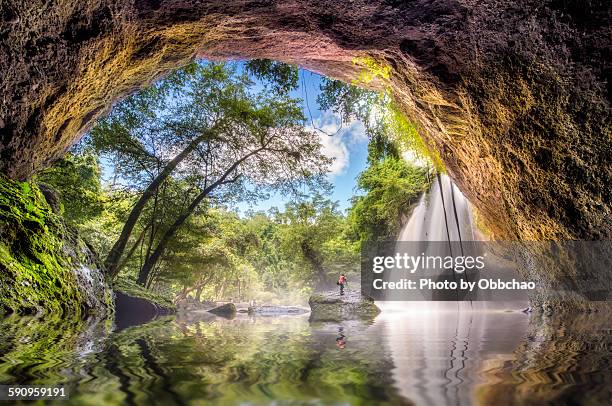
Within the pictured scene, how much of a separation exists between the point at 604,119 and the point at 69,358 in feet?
16.6

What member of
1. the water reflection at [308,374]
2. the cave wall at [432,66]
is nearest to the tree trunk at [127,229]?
the cave wall at [432,66]

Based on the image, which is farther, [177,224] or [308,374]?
[177,224]

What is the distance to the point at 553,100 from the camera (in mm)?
4176

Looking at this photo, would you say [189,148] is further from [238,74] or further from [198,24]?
[198,24]

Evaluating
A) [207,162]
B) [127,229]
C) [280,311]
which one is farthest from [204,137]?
[280,311]

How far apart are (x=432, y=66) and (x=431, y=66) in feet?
0.05

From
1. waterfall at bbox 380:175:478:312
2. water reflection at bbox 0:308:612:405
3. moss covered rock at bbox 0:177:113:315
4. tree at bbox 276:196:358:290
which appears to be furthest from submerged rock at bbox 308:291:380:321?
tree at bbox 276:196:358:290

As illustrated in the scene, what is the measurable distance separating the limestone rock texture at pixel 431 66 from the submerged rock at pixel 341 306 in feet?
23.0

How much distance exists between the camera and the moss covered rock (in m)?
4.01

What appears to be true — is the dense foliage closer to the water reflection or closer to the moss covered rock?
the moss covered rock

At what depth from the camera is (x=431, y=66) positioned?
541 centimetres

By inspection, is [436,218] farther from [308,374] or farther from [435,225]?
[308,374]

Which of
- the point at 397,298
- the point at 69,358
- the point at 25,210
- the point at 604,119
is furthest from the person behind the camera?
the point at 397,298

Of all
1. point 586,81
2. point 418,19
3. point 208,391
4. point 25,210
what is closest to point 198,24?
point 418,19
